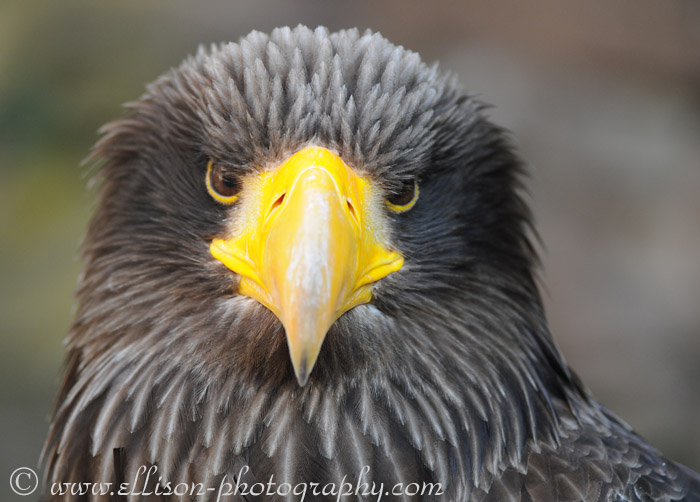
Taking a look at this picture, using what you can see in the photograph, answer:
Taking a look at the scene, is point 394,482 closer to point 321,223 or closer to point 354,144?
point 321,223

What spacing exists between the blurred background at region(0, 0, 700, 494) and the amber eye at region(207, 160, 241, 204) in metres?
3.64

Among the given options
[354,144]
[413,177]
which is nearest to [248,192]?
[354,144]

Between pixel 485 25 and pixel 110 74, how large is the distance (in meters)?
2.86

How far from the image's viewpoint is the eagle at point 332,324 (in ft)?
7.00

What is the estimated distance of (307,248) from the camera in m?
1.83

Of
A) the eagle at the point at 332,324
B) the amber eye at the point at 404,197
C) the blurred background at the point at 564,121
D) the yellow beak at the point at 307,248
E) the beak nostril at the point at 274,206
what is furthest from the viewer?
the blurred background at the point at 564,121

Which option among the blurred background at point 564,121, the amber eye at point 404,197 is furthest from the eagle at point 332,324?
the blurred background at point 564,121

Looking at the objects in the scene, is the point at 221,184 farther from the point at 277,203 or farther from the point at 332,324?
the point at 332,324

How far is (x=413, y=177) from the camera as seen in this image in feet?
7.43

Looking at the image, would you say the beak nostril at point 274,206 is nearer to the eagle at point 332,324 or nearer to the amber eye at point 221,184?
the eagle at point 332,324

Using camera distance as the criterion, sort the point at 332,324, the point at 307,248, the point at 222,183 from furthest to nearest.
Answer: the point at 222,183 < the point at 332,324 < the point at 307,248

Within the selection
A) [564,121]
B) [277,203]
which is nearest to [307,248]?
[277,203]

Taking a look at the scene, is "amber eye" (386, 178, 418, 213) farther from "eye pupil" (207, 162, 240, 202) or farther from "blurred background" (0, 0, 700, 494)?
"blurred background" (0, 0, 700, 494)

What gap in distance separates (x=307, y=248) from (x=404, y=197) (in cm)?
53
